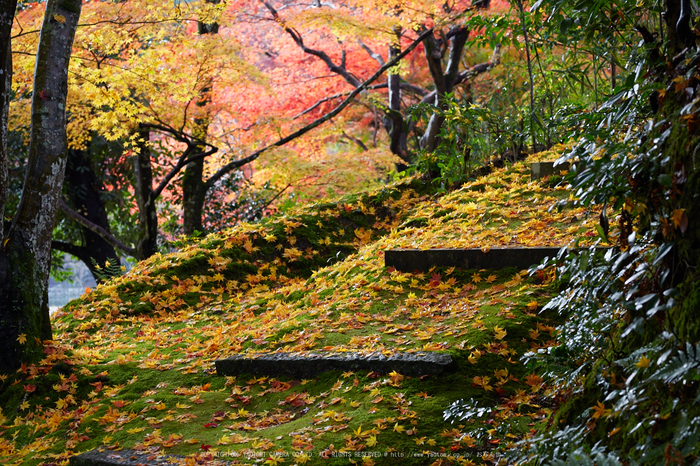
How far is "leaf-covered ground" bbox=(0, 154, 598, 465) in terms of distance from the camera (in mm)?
2590

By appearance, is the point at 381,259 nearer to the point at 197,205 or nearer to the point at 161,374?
the point at 161,374

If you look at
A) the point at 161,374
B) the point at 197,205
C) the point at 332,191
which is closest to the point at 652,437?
the point at 161,374

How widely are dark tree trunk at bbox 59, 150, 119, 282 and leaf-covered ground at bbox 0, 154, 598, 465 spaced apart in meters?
5.54

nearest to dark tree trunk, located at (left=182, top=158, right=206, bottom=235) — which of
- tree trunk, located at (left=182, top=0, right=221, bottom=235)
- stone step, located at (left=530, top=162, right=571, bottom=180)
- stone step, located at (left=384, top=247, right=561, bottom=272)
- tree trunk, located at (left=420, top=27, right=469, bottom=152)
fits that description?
tree trunk, located at (left=182, top=0, right=221, bottom=235)

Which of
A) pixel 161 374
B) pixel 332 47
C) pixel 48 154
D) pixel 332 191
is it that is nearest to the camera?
pixel 161 374

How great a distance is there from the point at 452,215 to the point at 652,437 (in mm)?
4029

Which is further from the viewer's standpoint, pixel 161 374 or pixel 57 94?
pixel 57 94

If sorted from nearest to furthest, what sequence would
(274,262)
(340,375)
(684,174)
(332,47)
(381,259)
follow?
(684,174), (340,375), (381,259), (274,262), (332,47)

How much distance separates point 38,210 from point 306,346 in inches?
88.3

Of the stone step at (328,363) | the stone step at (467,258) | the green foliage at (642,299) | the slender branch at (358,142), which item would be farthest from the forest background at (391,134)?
the stone step at (328,363)

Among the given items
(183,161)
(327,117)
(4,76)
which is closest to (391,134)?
(327,117)

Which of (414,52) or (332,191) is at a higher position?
(414,52)

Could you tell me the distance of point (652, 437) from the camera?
144 centimetres

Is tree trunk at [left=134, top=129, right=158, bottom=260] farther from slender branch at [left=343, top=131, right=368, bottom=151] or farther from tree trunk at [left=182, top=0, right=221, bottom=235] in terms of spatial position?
slender branch at [left=343, top=131, right=368, bottom=151]
